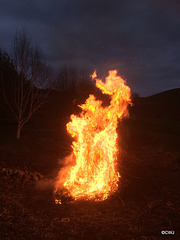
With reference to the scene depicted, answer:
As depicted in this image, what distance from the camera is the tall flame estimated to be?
7.14 metres

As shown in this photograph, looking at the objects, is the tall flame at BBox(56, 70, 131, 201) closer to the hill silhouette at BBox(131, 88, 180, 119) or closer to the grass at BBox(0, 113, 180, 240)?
the grass at BBox(0, 113, 180, 240)

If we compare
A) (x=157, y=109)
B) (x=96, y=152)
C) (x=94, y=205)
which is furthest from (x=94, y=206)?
(x=157, y=109)

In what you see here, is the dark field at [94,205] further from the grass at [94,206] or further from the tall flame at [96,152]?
the tall flame at [96,152]

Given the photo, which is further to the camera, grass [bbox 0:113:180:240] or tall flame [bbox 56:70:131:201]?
tall flame [bbox 56:70:131:201]

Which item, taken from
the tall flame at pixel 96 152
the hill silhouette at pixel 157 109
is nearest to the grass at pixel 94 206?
the tall flame at pixel 96 152

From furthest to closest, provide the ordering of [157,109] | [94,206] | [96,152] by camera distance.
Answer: [157,109] → [96,152] → [94,206]

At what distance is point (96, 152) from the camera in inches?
331

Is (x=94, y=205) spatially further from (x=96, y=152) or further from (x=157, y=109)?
(x=157, y=109)

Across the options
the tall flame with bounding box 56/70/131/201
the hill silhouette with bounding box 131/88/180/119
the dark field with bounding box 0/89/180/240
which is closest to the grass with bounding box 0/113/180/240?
the dark field with bounding box 0/89/180/240

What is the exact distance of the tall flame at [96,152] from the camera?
7.14 meters

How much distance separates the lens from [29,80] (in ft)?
50.2

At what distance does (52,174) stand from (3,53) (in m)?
15.1

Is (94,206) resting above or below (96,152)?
below

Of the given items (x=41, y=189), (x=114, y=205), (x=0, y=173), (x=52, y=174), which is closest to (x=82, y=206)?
(x=114, y=205)
